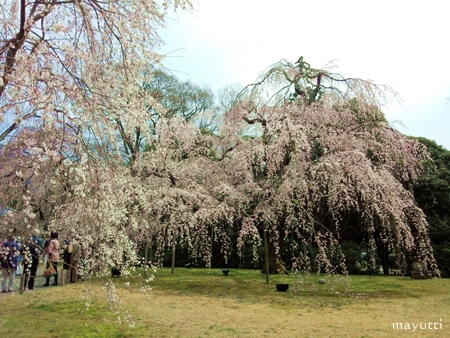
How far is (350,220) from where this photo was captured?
1516 centimetres

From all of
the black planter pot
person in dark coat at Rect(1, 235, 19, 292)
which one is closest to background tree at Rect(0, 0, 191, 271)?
person in dark coat at Rect(1, 235, 19, 292)

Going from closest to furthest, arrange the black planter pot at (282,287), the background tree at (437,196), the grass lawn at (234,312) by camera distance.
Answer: the grass lawn at (234,312), the black planter pot at (282,287), the background tree at (437,196)

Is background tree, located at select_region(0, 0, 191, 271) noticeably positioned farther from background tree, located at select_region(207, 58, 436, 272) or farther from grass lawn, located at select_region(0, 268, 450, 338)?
background tree, located at select_region(207, 58, 436, 272)

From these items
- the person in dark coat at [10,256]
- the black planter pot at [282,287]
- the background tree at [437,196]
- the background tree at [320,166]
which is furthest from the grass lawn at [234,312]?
the background tree at [437,196]

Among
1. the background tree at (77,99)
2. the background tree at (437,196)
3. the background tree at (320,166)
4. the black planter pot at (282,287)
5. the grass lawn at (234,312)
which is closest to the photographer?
the background tree at (77,99)

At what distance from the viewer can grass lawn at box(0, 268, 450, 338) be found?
17.2 feet

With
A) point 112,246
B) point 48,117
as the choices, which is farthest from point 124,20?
point 112,246

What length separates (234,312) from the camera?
6.58 metres

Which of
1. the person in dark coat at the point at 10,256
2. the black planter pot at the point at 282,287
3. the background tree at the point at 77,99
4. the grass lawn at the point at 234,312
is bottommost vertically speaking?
the grass lawn at the point at 234,312

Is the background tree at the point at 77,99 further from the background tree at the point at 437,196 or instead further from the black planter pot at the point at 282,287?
the background tree at the point at 437,196

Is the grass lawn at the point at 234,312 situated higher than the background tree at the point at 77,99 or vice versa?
the background tree at the point at 77,99

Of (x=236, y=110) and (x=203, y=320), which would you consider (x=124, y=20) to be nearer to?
(x=203, y=320)

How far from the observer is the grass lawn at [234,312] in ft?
17.2

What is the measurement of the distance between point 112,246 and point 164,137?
6530 millimetres
